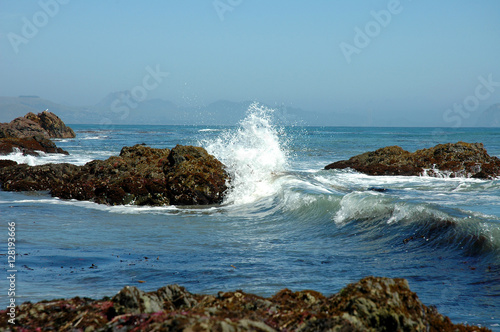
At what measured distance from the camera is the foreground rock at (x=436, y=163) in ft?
58.7

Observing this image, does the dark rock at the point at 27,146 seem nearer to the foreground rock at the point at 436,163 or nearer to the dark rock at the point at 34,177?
the dark rock at the point at 34,177

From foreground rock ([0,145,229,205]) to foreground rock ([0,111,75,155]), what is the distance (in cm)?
1146

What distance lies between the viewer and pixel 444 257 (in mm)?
6332

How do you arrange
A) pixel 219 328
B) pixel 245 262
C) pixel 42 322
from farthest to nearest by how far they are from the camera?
pixel 245 262, pixel 42 322, pixel 219 328

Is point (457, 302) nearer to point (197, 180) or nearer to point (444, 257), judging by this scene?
point (444, 257)

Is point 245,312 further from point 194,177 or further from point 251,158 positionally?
point 251,158

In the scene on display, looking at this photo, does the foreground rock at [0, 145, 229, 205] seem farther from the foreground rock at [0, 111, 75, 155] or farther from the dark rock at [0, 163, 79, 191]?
the foreground rock at [0, 111, 75, 155]

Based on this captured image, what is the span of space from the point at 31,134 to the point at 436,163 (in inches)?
1394

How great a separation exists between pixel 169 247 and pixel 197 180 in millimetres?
5395

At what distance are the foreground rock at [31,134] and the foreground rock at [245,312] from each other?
2392 centimetres

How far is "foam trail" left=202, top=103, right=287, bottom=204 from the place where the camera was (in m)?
13.5

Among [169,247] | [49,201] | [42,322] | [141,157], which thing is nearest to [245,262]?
[169,247]

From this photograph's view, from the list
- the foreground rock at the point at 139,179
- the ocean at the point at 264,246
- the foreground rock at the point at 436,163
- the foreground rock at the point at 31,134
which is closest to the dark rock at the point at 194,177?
the foreground rock at the point at 139,179

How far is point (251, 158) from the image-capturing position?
15297 millimetres
